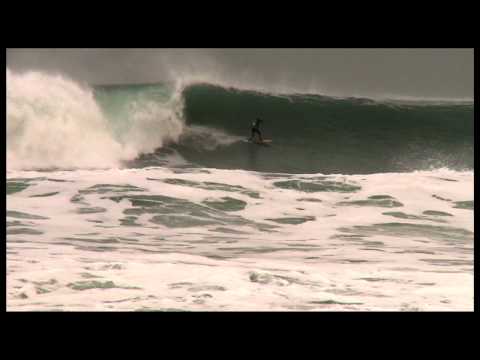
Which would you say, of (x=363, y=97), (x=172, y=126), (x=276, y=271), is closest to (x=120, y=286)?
(x=276, y=271)

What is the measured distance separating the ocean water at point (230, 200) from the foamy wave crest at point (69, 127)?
0.04 m

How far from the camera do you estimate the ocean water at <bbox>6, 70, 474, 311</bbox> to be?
7.45 metres

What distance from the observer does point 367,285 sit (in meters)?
7.80

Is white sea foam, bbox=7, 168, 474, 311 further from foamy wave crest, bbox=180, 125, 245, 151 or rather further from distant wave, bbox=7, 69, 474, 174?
foamy wave crest, bbox=180, 125, 245, 151

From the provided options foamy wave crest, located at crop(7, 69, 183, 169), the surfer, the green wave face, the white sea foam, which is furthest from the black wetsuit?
the white sea foam

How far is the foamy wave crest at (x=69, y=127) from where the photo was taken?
17.5 m

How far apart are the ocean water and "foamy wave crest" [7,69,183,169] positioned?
0.14ft

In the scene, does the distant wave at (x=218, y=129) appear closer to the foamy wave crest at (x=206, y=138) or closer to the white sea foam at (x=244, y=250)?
the foamy wave crest at (x=206, y=138)

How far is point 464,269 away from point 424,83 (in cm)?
1810

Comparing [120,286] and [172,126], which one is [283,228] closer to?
[120,286]

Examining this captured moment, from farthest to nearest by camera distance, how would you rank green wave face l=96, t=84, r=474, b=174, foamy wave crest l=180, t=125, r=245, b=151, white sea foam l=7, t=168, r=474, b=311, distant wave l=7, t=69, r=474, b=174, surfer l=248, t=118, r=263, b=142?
foamy wave crest l=180, t=125, r=245, b=151 → surfer l=248, t=118, r=263, b=142 → green wave face l=96, t=84, r=474, b=174 → distant wave l=7, t=69, r=474, b=174 → white sea foam l=7, t=168, r=474, b=311

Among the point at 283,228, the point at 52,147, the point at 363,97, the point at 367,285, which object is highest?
the point at 363,97

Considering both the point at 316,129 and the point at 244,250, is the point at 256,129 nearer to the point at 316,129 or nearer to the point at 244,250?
the point at 316,129

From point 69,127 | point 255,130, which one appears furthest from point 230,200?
point 69,127
